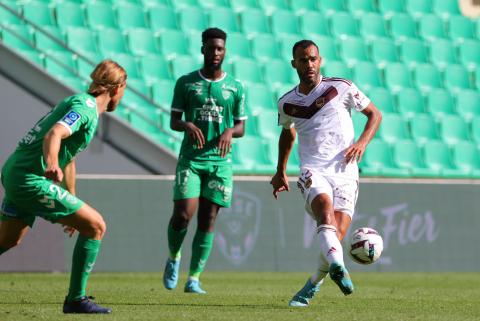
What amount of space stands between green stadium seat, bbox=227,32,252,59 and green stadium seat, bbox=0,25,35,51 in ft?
11.4

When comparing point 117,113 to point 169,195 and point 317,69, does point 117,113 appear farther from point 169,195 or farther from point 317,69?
point 317,69

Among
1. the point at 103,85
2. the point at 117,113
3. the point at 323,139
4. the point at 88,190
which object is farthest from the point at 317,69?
the point at 117,113

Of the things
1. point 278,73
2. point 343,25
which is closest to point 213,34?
point 278,73

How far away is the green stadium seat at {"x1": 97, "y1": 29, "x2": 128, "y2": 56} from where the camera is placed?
15654 mm

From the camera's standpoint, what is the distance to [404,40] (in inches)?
733

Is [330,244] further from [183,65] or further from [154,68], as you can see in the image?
[183,65]

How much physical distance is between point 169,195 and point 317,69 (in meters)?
6.00

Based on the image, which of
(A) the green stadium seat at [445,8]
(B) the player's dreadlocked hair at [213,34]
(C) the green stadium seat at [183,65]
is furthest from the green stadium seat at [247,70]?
(B) the player's dreadlocked hair at [213,34]

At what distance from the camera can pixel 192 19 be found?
16875 mm

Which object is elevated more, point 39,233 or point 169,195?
point 169,195

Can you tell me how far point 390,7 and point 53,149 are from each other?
46.0 ft

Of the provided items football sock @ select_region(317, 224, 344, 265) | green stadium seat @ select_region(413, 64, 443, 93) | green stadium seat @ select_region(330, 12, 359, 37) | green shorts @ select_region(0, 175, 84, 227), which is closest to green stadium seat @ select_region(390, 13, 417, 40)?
green stadium seat @ select_region(413, 64, 443, 93)

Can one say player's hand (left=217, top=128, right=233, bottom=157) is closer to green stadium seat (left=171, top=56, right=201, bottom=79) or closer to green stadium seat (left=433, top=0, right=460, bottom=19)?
green stadium seat (left=171, top=56, right=201, bottom=79)

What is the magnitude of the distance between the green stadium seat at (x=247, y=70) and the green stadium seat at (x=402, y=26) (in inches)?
125
